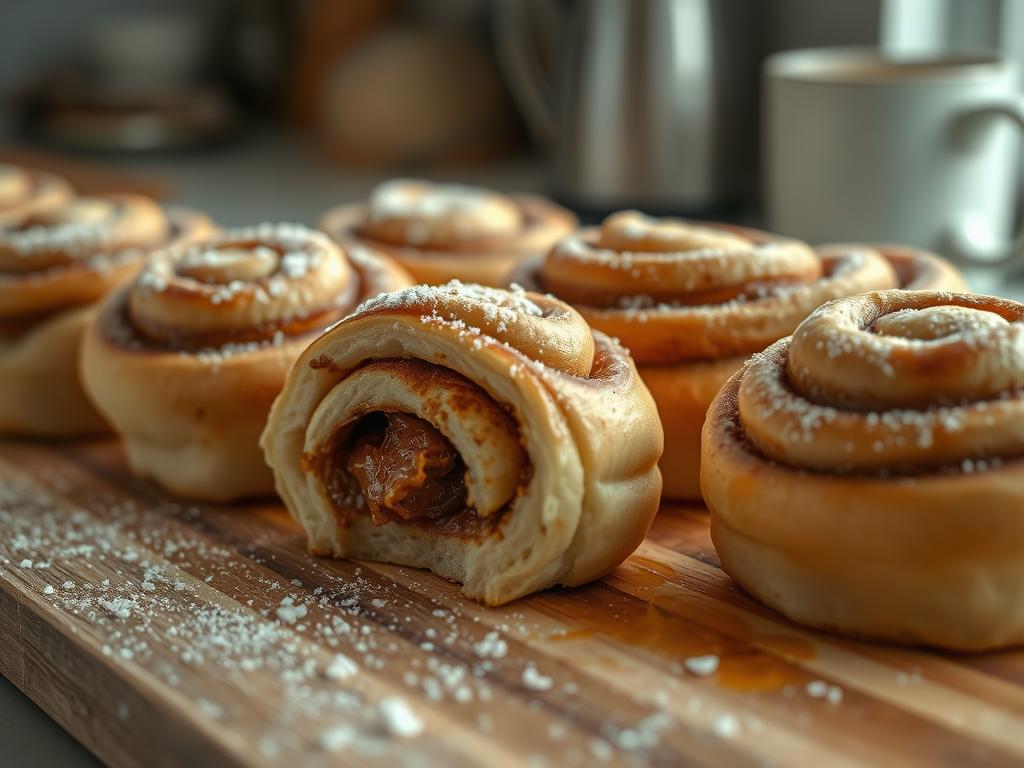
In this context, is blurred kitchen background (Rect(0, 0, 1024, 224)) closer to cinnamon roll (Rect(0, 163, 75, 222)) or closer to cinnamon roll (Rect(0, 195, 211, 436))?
cinnamon roll (Rect(0, 163, 75, 222))

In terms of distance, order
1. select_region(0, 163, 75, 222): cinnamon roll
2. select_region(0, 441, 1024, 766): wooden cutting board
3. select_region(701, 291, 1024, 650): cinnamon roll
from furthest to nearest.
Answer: select_region(0, 163, 75, 222): cinnamon roll < select_region(701, 291, 1024, 650): cinnamon roll < select_region(0, 441, 1024, 766): wooden cutting board

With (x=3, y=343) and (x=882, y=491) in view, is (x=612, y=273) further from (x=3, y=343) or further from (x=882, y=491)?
(x=3, y=343)

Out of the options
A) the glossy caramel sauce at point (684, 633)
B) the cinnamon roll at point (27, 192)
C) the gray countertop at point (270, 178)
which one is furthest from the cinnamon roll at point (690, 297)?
the gray countertop at point (270, 178)

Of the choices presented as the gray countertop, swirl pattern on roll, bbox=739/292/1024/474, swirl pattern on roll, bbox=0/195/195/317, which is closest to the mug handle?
swirl pattern on roll, bbox=739/292/1024/474

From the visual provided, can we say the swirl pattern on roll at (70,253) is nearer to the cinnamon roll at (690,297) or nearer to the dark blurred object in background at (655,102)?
the cinnamon roll at (690,297)

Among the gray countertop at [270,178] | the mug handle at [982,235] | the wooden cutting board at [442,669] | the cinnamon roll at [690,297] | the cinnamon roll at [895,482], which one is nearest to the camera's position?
the wooden cutting board at [442,669]

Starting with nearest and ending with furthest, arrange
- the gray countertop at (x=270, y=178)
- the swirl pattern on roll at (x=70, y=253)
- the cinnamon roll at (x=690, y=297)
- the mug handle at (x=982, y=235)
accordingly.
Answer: the cinnamon roll at (x=690, y=297), the swirl pattern on roll at (x=70, y=253), the mug handle at (x=982, y=235), the gray countertop at (x=270, y=178)

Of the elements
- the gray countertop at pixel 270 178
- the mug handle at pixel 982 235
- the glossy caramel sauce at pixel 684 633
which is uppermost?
the mug handle at pixel 982 235
